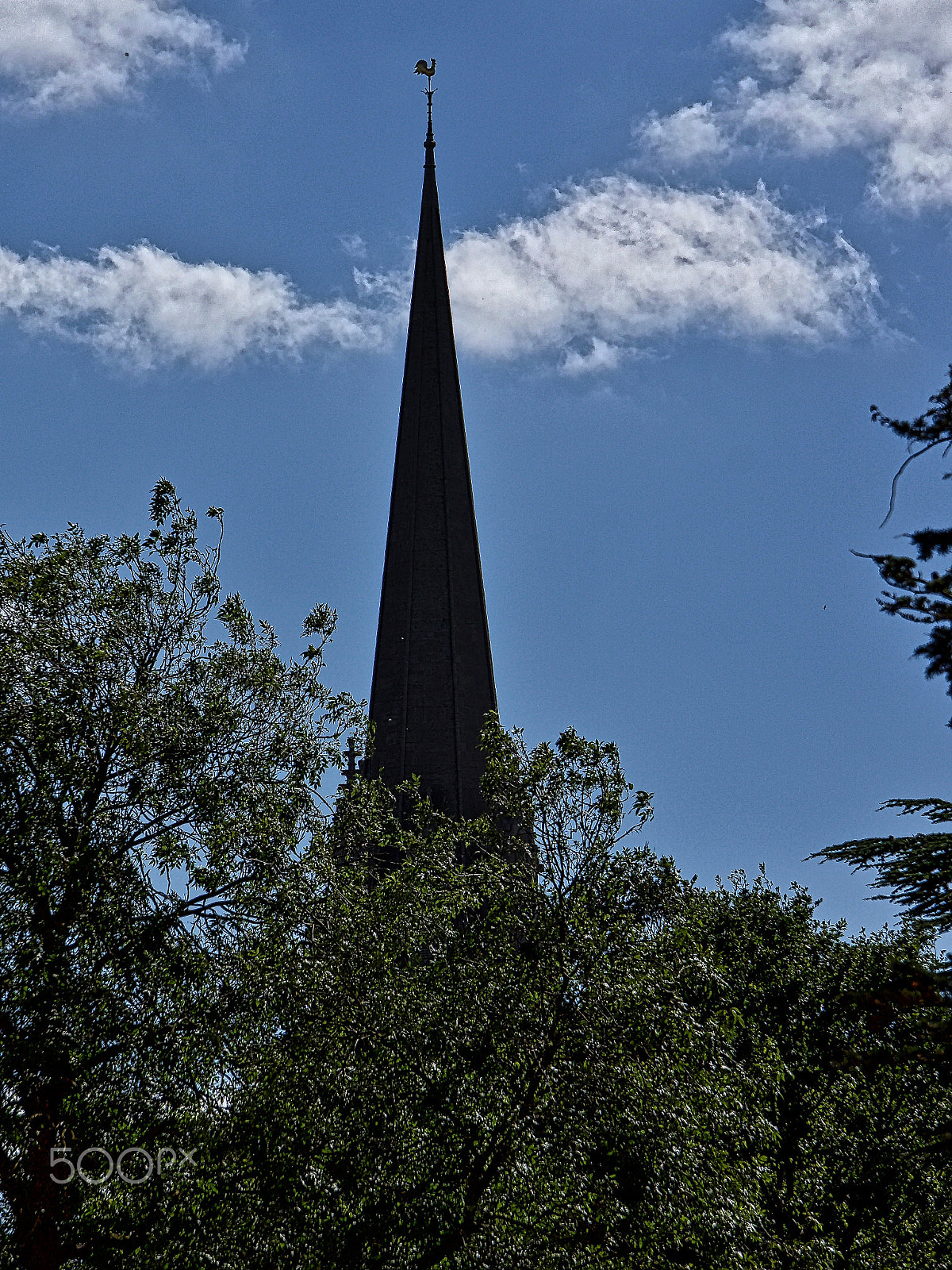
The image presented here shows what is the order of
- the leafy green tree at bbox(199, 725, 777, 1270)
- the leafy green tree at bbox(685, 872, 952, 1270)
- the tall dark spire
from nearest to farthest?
the leafy green tree at bbox(199, 725, 777, 1270) < the leafy green tree at bbox(685, 872, 952, 1270) < the tall dark spire

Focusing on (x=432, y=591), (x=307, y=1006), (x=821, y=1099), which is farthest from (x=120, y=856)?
(x=432, y=591)

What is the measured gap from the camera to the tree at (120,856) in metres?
15.5

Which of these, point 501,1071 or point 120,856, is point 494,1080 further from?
point 120,856

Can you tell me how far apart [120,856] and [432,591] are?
35025 millimetres

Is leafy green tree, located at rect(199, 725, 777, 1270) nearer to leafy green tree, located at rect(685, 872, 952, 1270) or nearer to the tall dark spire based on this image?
leafy green tree, located at rect(685, 872, 952, 1270)

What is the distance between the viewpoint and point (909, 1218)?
23828mm

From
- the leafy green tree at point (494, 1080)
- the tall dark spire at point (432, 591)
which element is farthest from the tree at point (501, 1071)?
the tall dark spire at point (432, 591)

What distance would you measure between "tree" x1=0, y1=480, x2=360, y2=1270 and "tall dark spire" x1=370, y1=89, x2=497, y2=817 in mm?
26419

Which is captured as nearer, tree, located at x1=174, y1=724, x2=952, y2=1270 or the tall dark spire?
tree, located at x1=174, y1=724, x2=952, y2=1270

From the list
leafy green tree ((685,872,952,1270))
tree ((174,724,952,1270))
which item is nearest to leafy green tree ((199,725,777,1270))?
tree ((174,724,952,1270))

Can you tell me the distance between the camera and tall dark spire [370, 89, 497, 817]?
47875 mm

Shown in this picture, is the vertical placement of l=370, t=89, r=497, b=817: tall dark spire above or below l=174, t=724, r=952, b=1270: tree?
above

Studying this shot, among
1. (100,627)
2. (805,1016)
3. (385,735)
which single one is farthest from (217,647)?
(385,735)

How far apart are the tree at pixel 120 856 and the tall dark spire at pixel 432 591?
2642cm
